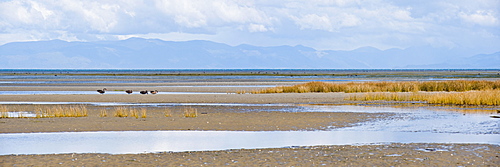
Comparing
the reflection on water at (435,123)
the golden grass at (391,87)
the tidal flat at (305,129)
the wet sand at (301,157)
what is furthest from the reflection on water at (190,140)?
the golden grass at (391,87)

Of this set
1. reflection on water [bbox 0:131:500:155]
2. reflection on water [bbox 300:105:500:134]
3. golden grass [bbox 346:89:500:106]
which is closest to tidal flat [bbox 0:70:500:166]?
reflection on water [bbox 300:105:500:134]

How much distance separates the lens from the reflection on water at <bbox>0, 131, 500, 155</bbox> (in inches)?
644

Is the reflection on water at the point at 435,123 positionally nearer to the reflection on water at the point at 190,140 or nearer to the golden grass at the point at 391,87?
the reflection on water at the point at 190,140

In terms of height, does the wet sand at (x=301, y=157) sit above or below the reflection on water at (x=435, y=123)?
above

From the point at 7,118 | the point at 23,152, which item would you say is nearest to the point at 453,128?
the point at 23,152

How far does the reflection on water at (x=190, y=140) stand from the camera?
16.4 metres

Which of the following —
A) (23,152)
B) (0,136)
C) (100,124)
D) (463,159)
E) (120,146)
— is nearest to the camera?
(463,159)

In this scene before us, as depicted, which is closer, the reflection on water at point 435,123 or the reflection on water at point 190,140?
the reflection on water at point 190,140

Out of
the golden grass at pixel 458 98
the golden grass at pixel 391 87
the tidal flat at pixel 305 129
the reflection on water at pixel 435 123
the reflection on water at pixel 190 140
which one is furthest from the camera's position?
the golden grass at pixel 391 87

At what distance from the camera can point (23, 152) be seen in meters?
15.5

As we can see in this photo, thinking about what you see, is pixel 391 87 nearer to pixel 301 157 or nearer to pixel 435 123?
pixel 435 123

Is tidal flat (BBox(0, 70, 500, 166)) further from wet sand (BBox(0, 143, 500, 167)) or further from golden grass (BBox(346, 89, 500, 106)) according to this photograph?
golden grass (BBox(346, 89, 500, 106))

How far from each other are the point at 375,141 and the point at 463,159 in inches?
150

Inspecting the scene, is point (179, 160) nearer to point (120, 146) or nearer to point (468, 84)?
point (120, 146)
